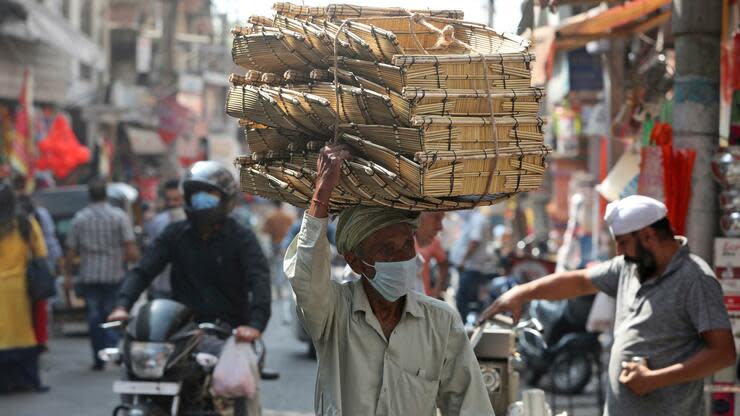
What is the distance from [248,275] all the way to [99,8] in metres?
35.6

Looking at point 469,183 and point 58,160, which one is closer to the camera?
point 469,183

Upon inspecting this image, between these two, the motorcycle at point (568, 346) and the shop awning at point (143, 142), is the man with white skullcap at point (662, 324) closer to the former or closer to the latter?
the motorcycle at point (568, 346)

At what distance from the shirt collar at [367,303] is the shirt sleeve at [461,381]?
0.14 meters

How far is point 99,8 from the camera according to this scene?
138 ft

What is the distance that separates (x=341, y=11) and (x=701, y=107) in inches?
115

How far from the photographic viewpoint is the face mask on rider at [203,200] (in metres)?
8.04

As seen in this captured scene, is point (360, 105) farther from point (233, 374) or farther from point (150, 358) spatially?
point (150, 358)

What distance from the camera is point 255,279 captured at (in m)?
8.01

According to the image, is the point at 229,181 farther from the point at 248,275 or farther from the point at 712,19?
the point at 712,19

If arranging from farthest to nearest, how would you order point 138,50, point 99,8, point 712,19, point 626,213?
point 138,50 → point 99,8 → point 712,19 → point 626,213

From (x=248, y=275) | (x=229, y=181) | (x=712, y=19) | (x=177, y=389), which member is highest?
(x=712, y=19)

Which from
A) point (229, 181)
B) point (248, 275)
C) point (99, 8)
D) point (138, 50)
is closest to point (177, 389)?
point (248, 275)

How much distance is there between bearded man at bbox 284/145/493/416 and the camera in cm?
439

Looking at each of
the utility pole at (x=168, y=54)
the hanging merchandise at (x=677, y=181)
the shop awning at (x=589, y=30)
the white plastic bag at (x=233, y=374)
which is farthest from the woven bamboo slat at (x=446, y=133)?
the utility pole at (x=168, y=54)
